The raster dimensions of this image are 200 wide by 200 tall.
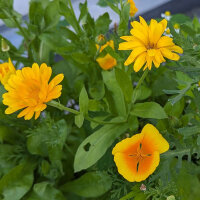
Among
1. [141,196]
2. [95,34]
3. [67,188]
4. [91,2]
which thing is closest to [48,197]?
[67,188]

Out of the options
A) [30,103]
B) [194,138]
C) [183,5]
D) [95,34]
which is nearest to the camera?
[30,103]

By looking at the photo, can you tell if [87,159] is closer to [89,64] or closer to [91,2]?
[89,64]

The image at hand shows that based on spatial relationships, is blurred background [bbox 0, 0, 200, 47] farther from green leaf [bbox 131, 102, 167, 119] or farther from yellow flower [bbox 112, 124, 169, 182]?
yellow flower [bbox 112, 124, 169, 182]

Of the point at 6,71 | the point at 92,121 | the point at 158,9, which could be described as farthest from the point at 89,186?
the point at 158,9

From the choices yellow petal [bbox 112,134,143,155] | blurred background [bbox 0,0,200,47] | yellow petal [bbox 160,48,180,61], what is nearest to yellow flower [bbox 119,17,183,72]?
yellow petal [bbox 160,48,180,61]

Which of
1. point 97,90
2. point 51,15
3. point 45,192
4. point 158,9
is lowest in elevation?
point 158,9

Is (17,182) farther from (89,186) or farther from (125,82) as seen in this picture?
(125,82)
